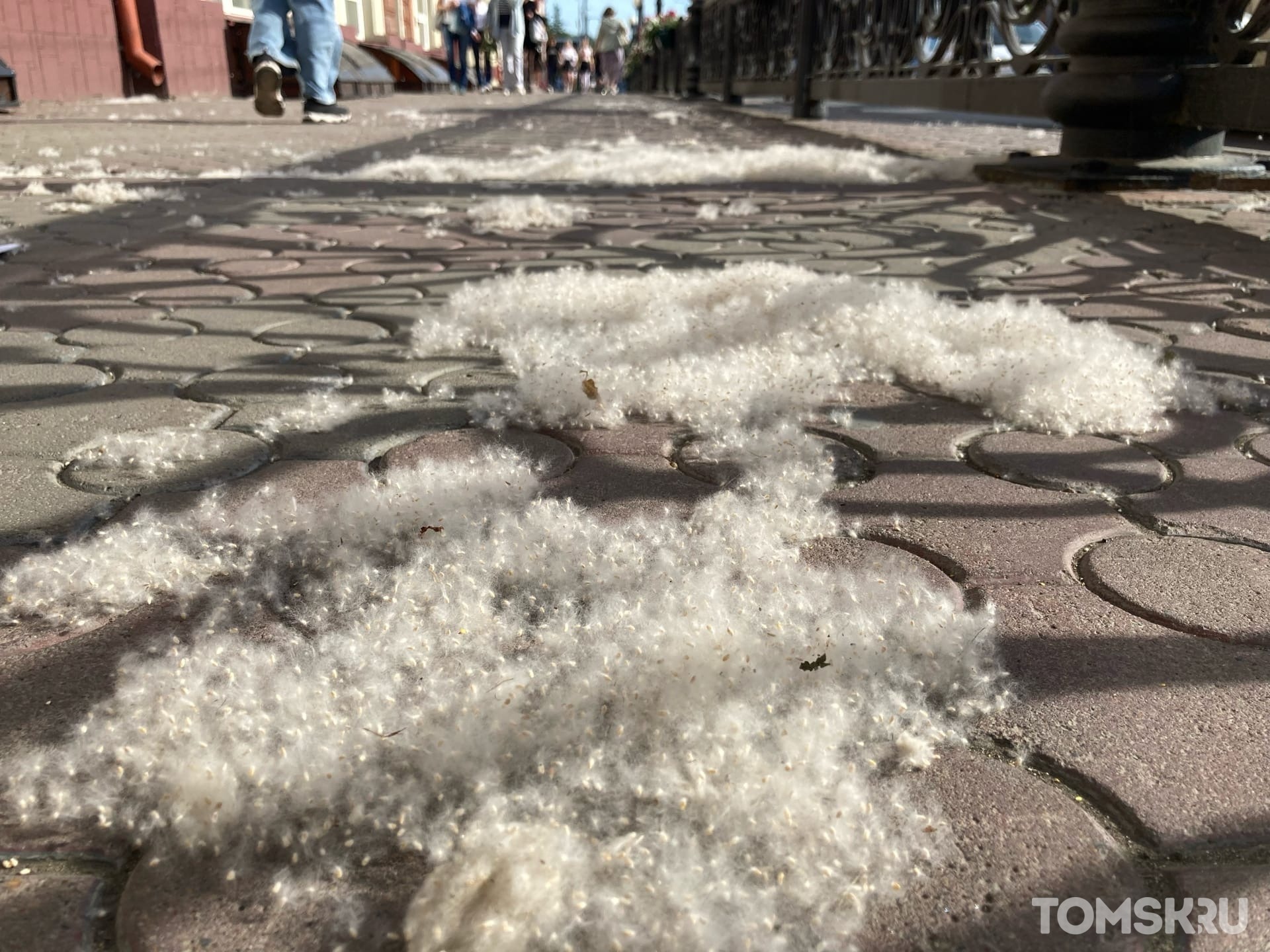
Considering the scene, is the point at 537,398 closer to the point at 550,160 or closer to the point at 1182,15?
the point at 1182,15

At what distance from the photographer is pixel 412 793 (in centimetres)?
102

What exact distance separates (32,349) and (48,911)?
2137mm

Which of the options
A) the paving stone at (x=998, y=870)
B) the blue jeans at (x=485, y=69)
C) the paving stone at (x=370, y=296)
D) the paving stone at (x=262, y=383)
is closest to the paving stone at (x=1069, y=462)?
the paving stone at (x=998, y=870)

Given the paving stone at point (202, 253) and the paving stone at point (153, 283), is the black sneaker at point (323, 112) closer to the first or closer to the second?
the paving stone at point (202, 253)

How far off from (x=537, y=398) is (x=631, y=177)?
14.8 feet

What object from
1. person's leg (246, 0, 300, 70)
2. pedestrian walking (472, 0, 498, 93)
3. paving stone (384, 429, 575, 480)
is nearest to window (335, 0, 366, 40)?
pedestrian walking (472, 0, 498, 93)

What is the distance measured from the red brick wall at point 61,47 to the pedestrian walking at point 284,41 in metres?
4.39

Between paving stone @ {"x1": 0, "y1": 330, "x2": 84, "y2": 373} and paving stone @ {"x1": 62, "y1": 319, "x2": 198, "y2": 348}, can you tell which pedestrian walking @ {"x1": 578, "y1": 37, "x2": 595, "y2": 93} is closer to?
paving stone @ {"x1": 62, "y1": 319, "x2": 198, "y2": 348}

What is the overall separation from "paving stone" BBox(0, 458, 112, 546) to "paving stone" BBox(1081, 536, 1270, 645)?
166cm

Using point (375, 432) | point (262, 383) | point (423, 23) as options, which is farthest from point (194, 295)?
point (423, 23)

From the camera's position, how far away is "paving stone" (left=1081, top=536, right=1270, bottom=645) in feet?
4.49

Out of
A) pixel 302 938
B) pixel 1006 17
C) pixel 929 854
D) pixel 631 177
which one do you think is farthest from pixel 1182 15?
pixel 302 938

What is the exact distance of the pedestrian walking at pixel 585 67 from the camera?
41.2 meters

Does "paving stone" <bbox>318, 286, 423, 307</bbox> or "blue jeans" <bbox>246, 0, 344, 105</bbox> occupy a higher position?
Result: "blue jeans" <bbox>246, 0, 344, 105</bbox>
